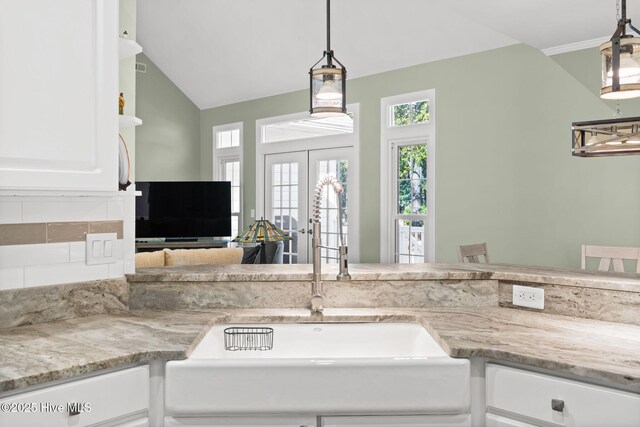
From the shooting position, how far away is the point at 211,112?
7.96 metres

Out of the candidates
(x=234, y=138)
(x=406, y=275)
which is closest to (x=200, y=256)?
(x=406, y=275)

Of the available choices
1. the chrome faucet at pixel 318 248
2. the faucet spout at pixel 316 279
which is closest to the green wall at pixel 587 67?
the chrome faucet at pixel 318 248

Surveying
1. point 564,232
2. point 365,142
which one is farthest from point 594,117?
point 365,142

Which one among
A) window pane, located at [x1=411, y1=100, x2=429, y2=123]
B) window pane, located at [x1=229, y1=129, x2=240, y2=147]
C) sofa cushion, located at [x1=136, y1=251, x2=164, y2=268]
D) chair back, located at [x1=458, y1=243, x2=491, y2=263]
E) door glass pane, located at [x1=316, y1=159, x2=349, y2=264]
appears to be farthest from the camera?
window pane, located at [x1=229, y1=129, x2=240, y2=147]

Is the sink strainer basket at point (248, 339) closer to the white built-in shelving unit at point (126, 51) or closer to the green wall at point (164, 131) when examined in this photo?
the white built-in shelving unit at point (126, 51)

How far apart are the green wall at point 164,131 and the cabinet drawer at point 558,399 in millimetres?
6644

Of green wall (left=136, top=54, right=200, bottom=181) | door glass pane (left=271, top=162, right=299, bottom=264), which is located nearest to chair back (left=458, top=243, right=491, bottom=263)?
door glass pane (left=271, top=162, right=299, bottom=264)

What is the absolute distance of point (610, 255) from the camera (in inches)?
159

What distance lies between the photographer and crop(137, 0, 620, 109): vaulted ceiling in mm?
4020

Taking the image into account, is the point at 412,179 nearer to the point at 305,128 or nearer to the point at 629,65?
the point at 305,128

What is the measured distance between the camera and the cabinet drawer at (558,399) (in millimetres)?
1278

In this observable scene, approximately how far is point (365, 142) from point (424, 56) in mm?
1124

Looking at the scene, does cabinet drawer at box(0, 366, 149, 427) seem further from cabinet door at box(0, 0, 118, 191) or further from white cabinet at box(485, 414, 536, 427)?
white cabinet at box(485, 414, 536, 427)

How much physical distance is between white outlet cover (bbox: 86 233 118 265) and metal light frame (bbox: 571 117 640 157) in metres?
1.71
